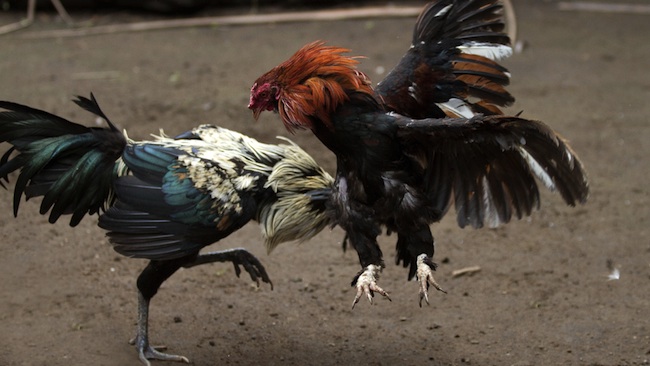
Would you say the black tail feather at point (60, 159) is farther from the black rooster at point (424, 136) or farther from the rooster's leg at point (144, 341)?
the black rooster at point (424, 136)

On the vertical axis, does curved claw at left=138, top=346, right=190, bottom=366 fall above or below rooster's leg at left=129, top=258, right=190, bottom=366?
below

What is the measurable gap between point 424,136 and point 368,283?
0.77 meters

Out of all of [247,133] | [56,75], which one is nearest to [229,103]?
[247,133]

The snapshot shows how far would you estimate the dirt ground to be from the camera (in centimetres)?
491

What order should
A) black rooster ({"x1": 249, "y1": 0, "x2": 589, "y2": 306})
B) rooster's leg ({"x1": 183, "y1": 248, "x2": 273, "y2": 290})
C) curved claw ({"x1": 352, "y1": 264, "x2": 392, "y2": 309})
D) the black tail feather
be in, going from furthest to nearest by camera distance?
1. rooster's leg ({"x1": 183, "y1": 248, "x2": 273, "y2": 290})
2. the black tail feather
3. black rooster ({"x1": 249, "y1": 0, "x2": 589, "y2": 306})
4. curved claw ({"x1": 352, "y1": 264, "x2": 392, "y2": 309})

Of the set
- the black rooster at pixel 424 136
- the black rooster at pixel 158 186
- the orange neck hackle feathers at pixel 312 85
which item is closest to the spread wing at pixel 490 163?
the black rooster at pixel 424 136

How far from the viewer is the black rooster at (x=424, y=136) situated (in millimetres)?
4059

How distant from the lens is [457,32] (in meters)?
4.75

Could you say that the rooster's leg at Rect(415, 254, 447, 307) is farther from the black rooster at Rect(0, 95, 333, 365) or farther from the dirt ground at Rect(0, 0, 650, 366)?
the dirt ground at Rect(0, 0, 650, 366)

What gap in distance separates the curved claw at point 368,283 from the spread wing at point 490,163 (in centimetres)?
68

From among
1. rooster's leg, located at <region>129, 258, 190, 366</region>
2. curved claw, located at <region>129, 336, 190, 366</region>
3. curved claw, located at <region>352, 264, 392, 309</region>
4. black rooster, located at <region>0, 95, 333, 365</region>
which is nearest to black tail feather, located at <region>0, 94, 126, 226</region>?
black rooster, located at <region>0, 95, 333, 365</region>

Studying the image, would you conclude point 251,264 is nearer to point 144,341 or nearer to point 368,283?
point 144,341

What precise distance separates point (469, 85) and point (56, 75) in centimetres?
569

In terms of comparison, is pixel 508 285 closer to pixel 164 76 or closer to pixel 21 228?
pixel 21 228
